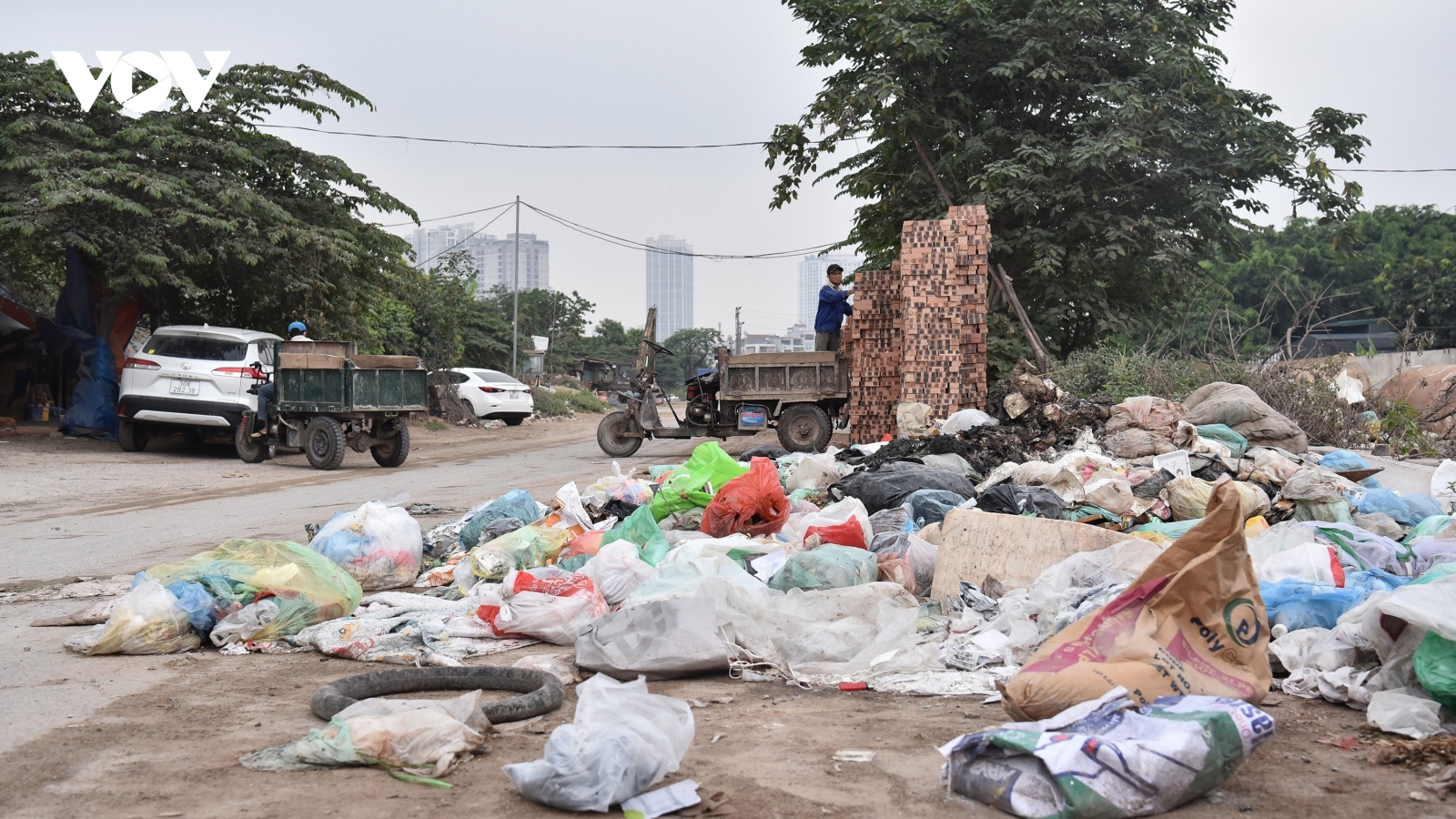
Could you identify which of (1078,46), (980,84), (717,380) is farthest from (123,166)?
(1078,46)

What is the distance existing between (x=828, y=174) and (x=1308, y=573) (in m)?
16.2

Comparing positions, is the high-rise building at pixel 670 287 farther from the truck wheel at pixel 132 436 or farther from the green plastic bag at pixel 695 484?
the green plastic bag at pixel 695 484

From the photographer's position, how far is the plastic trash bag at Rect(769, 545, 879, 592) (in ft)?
16.0

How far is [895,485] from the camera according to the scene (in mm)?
6730

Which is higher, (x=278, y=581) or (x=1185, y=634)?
(x=1185, y=634)

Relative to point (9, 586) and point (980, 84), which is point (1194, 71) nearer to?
point (980, 84)

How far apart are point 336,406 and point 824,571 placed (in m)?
8.86

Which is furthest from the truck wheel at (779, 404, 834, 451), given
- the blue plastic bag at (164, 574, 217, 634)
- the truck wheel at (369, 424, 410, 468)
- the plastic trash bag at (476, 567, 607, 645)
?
the blue plastic bag at (164, 574, 217, 634)

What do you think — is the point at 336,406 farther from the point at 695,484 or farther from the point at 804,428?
the point at 695,484

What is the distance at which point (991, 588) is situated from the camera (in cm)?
491

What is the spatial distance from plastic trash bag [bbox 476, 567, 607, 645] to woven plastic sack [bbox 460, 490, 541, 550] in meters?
1.92

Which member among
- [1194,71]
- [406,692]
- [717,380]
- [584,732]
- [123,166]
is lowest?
[406,692]

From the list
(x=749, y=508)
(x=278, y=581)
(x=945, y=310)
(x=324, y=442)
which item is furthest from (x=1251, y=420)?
(x=324, y=442)

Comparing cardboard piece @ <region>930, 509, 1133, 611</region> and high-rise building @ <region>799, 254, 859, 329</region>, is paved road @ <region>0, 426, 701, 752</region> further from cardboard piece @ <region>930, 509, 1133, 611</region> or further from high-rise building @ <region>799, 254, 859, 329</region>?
high-rise building @ <region>799, 254, 859, 329</region>
